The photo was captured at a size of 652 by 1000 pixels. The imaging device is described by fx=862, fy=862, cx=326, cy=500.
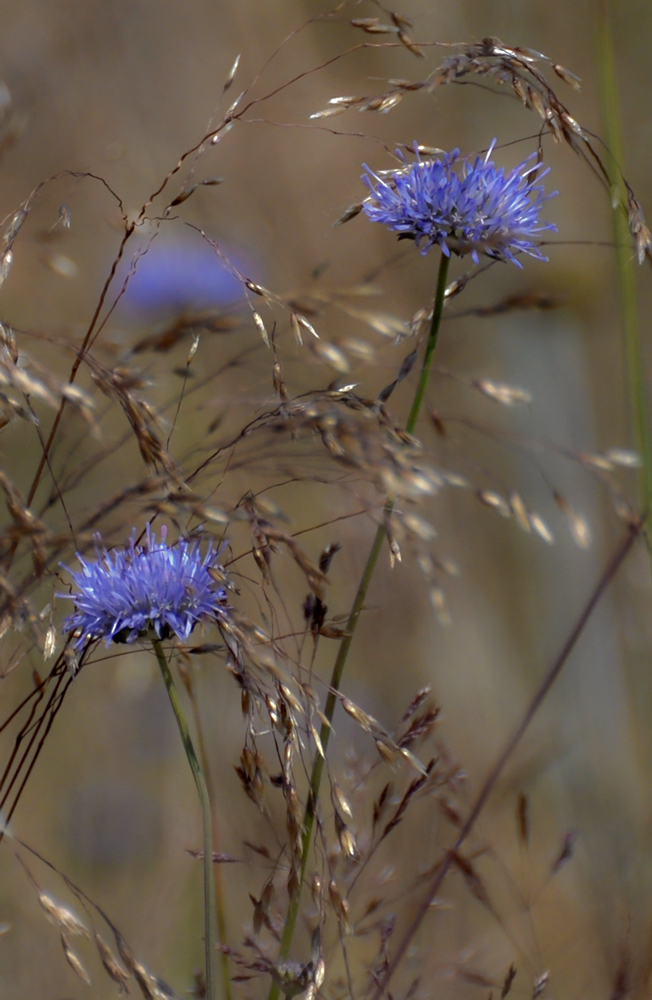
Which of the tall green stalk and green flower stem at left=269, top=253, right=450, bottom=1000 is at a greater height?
the tall green stalk

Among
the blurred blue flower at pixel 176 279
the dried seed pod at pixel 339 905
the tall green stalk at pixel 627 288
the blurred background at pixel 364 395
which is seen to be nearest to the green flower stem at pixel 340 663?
the dried seed pod at pixel 339 905

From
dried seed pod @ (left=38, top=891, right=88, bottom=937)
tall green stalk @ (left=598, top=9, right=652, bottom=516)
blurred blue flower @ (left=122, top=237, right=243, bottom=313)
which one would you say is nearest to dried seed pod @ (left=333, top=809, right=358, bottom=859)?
dried seed pod @ (left=38, top=891, right=88, bottom=937)

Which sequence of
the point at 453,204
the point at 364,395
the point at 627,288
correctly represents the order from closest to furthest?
the point at 453,204
the point at 627,288
the point at 364,395

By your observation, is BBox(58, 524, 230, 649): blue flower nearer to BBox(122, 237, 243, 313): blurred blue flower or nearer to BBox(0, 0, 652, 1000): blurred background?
BBox(0, 0, 652, 1000): blurred background

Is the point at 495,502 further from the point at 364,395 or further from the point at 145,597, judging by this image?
the point at 364,395

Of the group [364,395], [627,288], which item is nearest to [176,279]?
[364,395]

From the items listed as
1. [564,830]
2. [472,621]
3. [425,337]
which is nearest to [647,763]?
[564,830]
